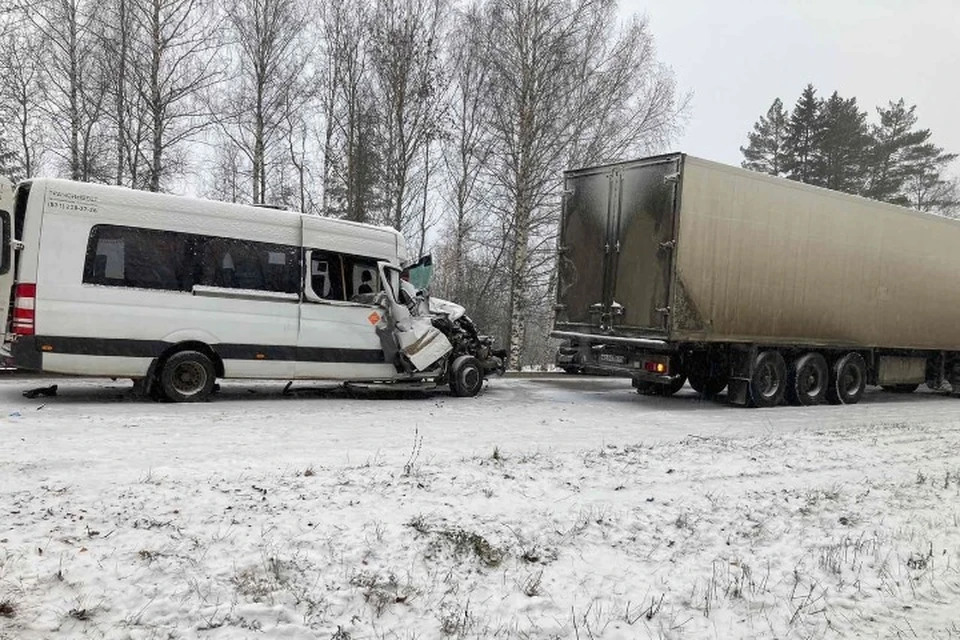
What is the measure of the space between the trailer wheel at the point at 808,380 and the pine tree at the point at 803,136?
2657 centimetres

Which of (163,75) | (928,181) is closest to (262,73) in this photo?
(163,75)

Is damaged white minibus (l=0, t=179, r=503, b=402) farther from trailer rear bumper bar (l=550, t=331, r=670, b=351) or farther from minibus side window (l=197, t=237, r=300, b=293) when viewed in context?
trailer rear bumper bar (l=550, t=331, r=670, b=351)

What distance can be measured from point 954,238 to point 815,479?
11.1 m

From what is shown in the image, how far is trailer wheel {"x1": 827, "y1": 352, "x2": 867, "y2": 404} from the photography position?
12.9m

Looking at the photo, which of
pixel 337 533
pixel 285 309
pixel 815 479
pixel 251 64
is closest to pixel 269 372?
pixel 285 309

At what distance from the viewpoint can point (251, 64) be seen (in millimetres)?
21562

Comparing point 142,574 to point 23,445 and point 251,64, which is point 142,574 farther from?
point 251,64

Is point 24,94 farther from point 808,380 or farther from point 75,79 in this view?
point 808,380

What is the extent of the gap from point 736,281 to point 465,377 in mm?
4488

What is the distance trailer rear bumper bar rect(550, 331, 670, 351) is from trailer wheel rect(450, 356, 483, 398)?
1759 mm

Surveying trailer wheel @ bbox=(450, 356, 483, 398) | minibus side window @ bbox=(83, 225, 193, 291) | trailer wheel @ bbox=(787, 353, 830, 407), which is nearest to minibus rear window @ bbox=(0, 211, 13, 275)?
minibus side window @ bbox=(83, 225, 193, 291)

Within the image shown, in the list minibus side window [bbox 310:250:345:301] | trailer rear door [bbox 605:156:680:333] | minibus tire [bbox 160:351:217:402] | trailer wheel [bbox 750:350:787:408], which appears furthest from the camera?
trailer wheel [bbox 750:350:787:408]

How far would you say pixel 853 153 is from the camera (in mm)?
35406

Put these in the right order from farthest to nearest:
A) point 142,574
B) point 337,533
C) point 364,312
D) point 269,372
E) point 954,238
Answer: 1. point 954,238
2. point 364,312
3. point 269,372
4. point 337,533
5. point 142,574
